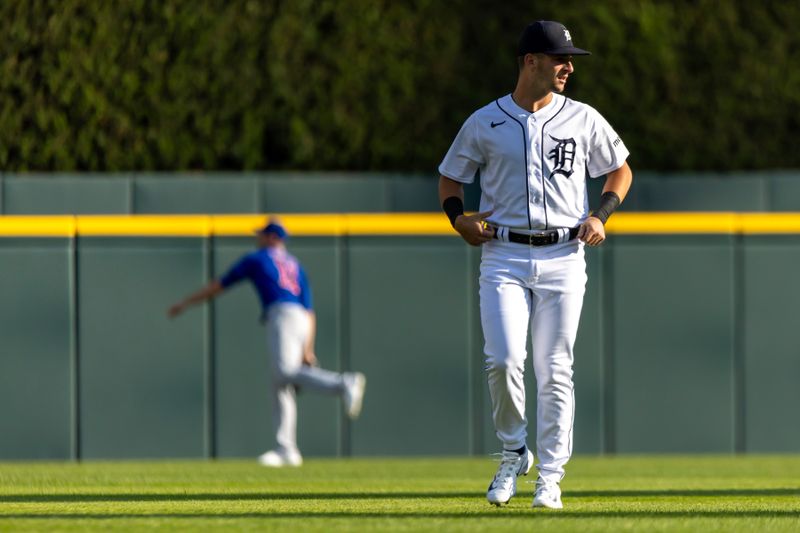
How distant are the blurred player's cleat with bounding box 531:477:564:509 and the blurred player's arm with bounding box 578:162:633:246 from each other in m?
0.97

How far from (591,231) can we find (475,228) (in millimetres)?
457

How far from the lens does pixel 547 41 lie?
21.9 ft

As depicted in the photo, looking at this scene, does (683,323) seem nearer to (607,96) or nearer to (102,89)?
(607,96)

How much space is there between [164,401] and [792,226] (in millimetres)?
5156

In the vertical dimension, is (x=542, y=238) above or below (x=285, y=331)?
above

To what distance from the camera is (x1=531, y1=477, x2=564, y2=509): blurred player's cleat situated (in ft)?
22.0

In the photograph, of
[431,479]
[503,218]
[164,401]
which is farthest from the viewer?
[164,401]

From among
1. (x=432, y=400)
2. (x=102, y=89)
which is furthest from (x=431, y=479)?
(x=102, y=89)

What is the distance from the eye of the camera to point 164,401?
1322 cm

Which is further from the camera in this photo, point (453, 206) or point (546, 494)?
point (453, 206)

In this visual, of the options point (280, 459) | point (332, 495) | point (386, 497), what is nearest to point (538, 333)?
point (386, 497)

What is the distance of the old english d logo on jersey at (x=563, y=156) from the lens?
22.1 ft

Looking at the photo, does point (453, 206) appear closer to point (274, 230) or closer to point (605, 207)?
point (605, 207)

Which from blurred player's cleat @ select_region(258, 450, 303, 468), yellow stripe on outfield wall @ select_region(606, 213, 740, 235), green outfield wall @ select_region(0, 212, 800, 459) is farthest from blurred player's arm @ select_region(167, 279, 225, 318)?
yellow stripe on outfield wall @ select_region(606, 213, 740, 235)
